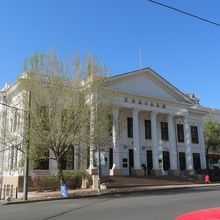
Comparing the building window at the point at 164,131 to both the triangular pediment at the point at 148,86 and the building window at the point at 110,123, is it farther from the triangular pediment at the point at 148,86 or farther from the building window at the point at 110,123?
the building window at the point at 110,123

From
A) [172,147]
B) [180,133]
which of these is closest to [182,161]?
[172,147]

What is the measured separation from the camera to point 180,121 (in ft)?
169

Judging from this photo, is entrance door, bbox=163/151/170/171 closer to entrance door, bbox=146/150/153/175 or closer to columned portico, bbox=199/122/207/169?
entrance door, bbox=146/150/153/175

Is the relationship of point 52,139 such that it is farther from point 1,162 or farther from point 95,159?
point 1,162

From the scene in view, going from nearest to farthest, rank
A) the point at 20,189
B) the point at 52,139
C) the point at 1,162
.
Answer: the point at 52,139 → the point at 20,189 → the point at 1,162

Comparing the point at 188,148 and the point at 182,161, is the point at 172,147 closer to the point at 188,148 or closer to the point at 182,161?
the point at 188,148

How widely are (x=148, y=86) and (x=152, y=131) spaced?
6.17 meters

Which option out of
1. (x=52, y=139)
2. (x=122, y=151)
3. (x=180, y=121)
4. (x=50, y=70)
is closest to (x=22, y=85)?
(x=50, y=70)

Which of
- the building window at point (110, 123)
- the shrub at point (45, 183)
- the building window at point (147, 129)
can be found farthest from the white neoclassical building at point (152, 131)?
the building window at point (110, 123)

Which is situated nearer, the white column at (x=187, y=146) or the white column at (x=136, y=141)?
the white column at (x=136, y=141)

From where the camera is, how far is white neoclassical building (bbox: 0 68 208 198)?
42625 millimetres

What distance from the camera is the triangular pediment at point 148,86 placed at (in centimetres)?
4444

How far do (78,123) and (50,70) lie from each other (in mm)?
4351

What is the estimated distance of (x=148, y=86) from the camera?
47.4m
